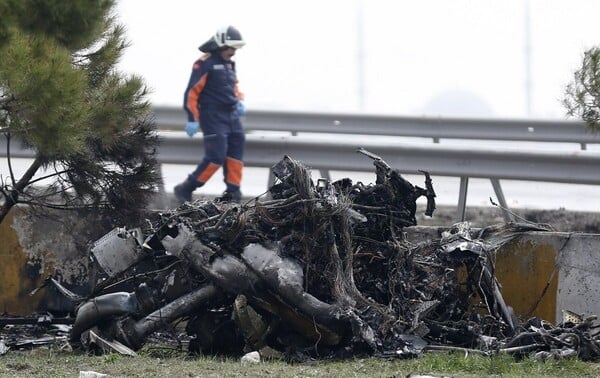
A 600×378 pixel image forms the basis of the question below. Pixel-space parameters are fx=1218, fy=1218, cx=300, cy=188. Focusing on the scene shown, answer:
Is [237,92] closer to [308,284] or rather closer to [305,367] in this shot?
[308,284]

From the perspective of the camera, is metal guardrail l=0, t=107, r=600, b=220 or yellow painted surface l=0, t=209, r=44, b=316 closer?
yellow painted surface l=0, t=209, r=44, b=316

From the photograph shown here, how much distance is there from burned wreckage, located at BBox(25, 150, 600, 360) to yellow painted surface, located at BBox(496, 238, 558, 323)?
0.32 meters

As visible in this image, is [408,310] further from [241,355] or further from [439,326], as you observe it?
[241,355]

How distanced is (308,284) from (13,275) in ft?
9.35

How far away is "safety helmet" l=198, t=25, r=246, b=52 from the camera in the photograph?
13.0 metres

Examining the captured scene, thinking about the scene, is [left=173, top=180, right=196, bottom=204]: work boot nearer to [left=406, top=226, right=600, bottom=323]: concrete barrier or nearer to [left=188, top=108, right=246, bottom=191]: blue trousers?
[left=188, top=108, right=246, bottom=191]: blue trousers

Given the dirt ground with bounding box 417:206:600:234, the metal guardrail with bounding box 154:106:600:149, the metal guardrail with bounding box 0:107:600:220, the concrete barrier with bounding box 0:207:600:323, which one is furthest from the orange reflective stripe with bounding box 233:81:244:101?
the concrete barrier with bounding box 0:207:600:323

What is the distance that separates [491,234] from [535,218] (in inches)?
145

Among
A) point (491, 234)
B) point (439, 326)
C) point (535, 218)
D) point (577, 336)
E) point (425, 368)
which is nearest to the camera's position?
point (425, 368)

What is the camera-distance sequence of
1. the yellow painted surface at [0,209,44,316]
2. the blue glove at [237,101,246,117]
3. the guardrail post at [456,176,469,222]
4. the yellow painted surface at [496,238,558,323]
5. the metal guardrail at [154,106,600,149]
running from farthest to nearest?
the metal guardrail at [154,106,600,149], the blue glove at [237,101,246,117], the guardrail post at [456,176,469,222], the yellow painted surface at [0,209,44,316], the yellow painted surface at [496,238,558,323]

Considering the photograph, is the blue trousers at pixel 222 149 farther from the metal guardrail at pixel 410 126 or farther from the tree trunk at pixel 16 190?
the tree trunk at pixel 16 190

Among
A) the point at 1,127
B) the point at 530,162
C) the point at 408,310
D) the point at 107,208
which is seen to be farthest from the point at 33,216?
the point at 530,162

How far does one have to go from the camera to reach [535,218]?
1180cm

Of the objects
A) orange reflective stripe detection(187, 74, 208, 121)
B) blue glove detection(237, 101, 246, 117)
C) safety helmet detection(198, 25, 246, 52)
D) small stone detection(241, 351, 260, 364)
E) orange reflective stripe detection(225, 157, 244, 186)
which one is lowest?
small stone detection(241, 351, 260, 364)
